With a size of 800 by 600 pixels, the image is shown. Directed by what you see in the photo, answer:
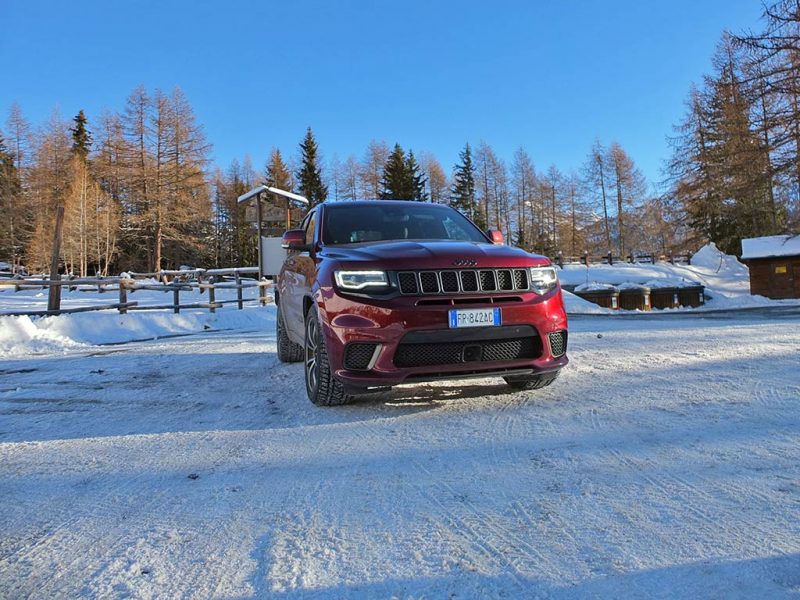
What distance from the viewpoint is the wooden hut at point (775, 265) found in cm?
2355

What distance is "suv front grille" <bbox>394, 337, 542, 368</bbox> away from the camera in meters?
3.09

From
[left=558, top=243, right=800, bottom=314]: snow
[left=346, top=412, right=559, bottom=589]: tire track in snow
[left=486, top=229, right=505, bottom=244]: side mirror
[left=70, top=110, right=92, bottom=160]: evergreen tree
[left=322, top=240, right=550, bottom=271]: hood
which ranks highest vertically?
[left=70, top=110, right=92, bottom=160]: evergreen tree

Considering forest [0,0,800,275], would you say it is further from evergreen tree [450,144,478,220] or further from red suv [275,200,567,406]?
red suv [275,200,567,406]

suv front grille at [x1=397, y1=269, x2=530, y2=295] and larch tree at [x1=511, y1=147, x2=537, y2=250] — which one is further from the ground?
larch tree at [x1=511, y1=147, x2=537, y2=250]

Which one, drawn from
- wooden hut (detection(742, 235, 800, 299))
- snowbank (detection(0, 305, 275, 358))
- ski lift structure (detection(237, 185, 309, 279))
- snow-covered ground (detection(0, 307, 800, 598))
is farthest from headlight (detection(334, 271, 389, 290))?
wooden hut (detection(742, 235, 800, 299))

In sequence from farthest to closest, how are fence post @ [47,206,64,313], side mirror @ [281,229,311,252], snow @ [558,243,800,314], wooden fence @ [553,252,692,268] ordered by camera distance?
wooden fence @ [553,252,692,268], snow @ [558,243,800,314], fence post @ [47,206,64,313], side mirror @ [281,229,311,252]

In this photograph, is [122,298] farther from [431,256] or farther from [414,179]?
[414,179]

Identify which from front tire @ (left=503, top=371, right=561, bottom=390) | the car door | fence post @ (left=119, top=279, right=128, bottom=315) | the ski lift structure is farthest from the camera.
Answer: the ski lift structure

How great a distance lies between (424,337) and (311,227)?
231 centimetres

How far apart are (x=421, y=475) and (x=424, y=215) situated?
3017 millimetres

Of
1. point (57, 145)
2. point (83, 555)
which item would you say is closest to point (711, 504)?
point (83, 555)

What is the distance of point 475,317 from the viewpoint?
313 centimetres

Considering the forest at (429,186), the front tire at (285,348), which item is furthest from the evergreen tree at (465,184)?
the front tire at (285,348)

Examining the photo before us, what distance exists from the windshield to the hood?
0.64 metres
